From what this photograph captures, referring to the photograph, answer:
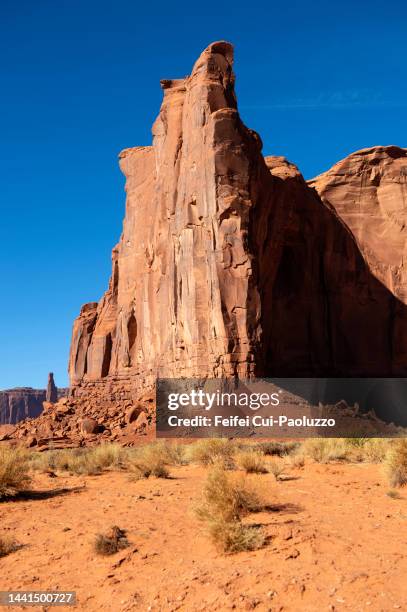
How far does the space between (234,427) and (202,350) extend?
14.9 feet

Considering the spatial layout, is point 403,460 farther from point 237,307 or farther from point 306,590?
point 237,307

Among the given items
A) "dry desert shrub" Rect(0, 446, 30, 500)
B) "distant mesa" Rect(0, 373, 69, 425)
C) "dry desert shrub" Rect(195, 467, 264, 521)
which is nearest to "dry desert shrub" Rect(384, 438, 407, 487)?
"dry desert shrub" Rect(195, 467, 264, 521)

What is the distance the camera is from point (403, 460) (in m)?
11.2

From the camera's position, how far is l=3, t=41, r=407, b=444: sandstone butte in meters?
27.5

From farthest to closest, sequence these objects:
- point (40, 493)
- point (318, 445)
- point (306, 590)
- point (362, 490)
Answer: point (318, 445), point (40, 493), point (362, 490), point (306, 590)

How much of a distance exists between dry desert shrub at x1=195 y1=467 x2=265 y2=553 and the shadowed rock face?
17446 mm

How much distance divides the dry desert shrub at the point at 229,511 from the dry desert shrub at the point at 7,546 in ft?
8.91

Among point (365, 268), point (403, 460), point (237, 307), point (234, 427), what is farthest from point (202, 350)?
point (365, 268)

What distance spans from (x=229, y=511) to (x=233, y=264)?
20160 mm

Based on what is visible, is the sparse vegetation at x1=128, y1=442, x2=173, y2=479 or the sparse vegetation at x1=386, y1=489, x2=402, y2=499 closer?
the sparse vegetation at x1=386, y1=489, x2=402, y2=499

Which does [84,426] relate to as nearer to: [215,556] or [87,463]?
[87,463]

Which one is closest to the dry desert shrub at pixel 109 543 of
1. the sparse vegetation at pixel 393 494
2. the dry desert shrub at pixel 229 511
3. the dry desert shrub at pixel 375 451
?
the dry desert shrub at pixel 229 511

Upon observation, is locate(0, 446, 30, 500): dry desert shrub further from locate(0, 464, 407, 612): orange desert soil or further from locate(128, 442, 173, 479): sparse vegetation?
locate(128, 442, 173, 479): sparse vegetation

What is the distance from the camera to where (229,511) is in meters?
7.73
